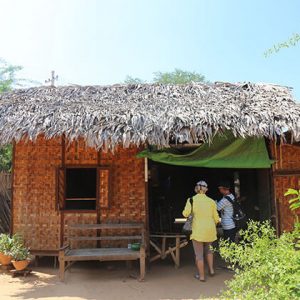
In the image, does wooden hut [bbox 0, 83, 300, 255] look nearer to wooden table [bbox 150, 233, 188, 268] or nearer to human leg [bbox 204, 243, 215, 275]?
wooden table [bbox 150, 233, 188, 268]

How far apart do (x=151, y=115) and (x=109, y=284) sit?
297cm

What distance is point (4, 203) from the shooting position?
948 cm

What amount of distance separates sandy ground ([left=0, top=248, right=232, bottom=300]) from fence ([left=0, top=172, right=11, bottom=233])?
9.35 feet

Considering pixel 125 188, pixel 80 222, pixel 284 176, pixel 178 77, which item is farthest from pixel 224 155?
pixel 178 77

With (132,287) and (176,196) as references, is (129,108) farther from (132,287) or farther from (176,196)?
(176,196)

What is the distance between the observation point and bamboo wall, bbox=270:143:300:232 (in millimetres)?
6883

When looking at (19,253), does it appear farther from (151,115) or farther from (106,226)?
(151,115)

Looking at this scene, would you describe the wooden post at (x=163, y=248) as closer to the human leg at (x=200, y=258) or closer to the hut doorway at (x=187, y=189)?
the human leg at (x=200, y=258)

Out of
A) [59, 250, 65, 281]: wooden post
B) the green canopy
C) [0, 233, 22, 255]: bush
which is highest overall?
the green canopy

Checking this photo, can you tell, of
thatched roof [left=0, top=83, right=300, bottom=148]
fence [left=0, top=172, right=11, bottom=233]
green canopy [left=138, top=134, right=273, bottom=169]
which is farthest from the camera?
fence [left=0, top=172, right=11, bottom=233]

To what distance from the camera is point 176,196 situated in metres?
12.6

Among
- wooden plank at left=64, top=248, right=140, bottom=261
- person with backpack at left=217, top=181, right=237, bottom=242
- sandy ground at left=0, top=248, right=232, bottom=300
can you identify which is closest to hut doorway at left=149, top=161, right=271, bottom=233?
person with backpack at left=217, top=181, right=237, bottom=242

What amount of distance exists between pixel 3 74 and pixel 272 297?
1666 centimetres

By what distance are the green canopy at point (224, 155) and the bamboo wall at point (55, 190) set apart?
66 cm
